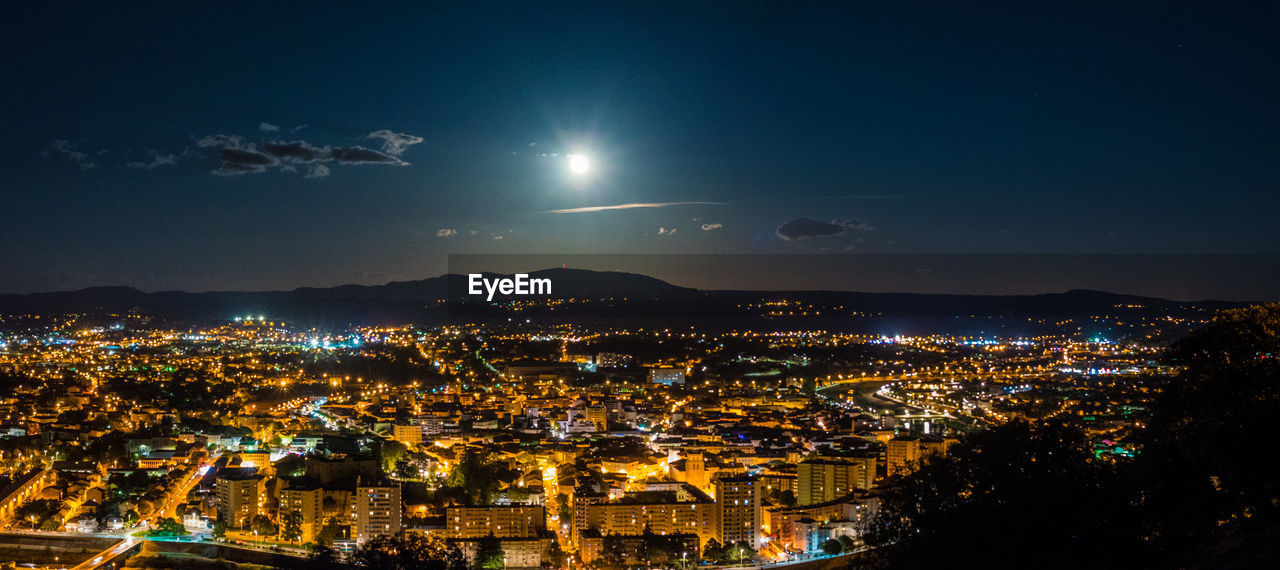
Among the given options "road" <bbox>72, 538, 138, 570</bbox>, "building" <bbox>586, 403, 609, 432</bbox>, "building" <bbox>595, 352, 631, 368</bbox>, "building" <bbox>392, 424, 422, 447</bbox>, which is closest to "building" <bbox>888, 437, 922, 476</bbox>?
"building" <bbox>586, 403, 609, 432</bbox>

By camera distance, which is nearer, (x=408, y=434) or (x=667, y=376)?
(x=408, y=434)

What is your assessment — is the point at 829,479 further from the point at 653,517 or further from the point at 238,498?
the point at 238,498

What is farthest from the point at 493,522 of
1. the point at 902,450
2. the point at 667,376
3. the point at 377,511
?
the point at 667,376

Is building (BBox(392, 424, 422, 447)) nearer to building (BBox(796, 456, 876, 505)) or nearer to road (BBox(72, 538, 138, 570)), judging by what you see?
road (BBox(72, 538, 138, 570))

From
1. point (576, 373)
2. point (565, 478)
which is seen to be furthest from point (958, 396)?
point (565, 478)

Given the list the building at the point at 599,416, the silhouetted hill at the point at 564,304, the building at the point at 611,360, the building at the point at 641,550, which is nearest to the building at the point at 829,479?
the building at the point at 641,550

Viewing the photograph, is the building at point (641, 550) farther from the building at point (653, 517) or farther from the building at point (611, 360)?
the building at point (611, 360)
